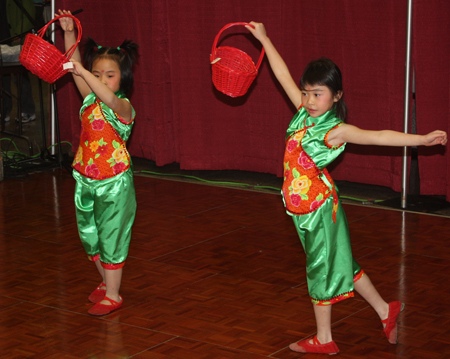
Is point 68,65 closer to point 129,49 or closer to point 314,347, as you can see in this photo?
point 129,49

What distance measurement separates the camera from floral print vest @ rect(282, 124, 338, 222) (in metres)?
2.35

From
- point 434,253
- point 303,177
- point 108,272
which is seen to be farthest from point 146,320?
point 434,253

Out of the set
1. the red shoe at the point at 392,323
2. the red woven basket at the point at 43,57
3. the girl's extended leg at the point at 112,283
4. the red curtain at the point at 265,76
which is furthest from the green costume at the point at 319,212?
the red curtain at the point at 265,76

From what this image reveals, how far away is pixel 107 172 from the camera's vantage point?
2.69 meters

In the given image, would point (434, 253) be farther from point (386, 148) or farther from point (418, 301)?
point (386, 148)

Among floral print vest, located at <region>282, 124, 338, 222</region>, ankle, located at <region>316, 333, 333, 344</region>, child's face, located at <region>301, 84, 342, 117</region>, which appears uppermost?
child's face, located at <region>301, 84, 342, 117</region>

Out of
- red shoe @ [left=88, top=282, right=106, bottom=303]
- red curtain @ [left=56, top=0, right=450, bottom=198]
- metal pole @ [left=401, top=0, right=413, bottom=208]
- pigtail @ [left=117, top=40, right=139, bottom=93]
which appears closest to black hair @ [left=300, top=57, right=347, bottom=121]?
pigtail @ [left=117, top=40, right=139, bottom=93]

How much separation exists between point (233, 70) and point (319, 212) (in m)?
0.82

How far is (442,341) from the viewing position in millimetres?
2471

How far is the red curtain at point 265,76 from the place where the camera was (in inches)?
167

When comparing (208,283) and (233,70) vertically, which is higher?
(233,70)

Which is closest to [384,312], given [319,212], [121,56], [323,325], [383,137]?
[323,325]

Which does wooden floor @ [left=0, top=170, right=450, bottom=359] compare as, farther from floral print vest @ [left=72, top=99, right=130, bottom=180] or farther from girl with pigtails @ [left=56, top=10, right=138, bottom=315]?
floral print vest @ [left=72, top=99, right=130, bottom=180]

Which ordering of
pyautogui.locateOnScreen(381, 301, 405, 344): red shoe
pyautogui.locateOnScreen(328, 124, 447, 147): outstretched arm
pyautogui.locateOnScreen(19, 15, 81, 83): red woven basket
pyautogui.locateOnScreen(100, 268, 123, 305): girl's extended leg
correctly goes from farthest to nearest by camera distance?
pyautogui.locateOnScreen(100, 268, 123, 305): girl's extended leg
pyautogui.locateOnScreen(19, 15, 81, 83): red woven basket
pyautogui.locateOnScreen(381, 301, 405, 344): red shoe
pyautogui.locateOnScreen(328, 124, 447, 147): outstretched arm
